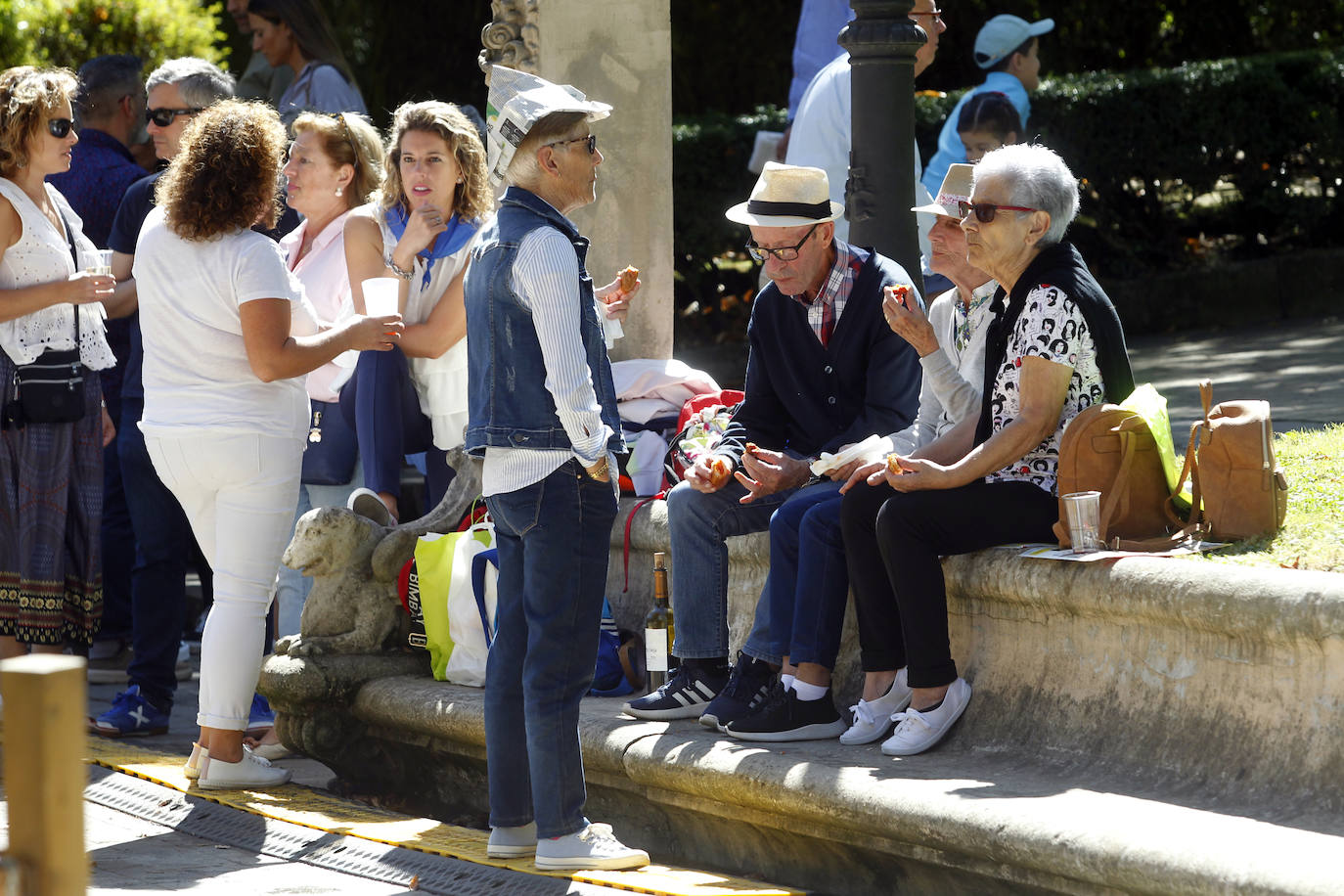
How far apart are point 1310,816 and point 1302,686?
277mm

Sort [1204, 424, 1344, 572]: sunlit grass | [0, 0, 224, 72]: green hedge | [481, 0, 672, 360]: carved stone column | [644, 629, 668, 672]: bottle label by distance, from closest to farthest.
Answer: [1204, 424, 1344, 572]: sunlit grass, [644, 629, 668, 672]: bottle label, [481, 0, 672, 360]: carved stone column, [0, 0, 224, 72]: green hedge

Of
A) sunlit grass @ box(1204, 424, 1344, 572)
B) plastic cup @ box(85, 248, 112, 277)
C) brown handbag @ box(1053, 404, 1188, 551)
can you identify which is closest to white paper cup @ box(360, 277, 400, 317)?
plastic cup @ box(85, 248, 112, 277)

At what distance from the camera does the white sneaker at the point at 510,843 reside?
4.61 m

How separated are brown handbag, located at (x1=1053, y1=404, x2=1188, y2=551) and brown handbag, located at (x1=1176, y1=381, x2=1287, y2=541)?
94mm

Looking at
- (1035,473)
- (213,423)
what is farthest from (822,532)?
(213,423)

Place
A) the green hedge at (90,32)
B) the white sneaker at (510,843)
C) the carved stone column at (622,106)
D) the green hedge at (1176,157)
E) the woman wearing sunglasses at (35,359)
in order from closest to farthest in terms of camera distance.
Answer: the white sneaker at (510,843), the woman wearing sunglasses at (35,359), the carved stone column at (622,106), the green hedge at (90,32), the green hedge at (1176,157)

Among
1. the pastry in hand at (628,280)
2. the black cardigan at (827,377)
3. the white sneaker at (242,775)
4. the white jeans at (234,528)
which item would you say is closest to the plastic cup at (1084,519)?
the black cardigan at (827,377)

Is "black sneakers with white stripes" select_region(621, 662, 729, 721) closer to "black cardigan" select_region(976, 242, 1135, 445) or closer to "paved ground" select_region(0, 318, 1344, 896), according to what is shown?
"paved ground" select_region(0, 318, 1344, 896)

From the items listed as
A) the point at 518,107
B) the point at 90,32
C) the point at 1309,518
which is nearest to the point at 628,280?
the point at 518,107

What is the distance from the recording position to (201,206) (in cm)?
511

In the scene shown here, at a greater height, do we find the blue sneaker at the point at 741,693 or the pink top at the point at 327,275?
the pink top at the point at 327,275

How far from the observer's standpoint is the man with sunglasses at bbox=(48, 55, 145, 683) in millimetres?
6996

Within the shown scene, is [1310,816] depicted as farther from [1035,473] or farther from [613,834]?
[613,834]

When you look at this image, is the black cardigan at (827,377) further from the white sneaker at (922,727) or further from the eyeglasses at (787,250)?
the white sneaker at (922,727)
